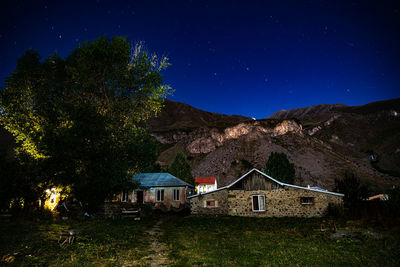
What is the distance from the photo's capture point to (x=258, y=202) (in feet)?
86.9

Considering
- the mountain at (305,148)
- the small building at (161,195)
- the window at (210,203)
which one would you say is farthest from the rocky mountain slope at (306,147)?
the window at (210,203)

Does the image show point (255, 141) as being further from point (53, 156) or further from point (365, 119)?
point (365, 119)

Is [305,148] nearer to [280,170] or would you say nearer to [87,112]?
[280,170]

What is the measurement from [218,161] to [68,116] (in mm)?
102129

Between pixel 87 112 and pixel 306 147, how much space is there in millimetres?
115515

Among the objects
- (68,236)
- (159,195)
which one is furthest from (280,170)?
(68,236)

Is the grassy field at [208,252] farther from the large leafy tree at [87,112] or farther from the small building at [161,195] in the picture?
the small building at [161,195]

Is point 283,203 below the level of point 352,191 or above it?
below

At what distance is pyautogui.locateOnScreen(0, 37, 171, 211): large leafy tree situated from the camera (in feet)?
61.5

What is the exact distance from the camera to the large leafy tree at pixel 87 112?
18.8 metres

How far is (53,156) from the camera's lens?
18.3m

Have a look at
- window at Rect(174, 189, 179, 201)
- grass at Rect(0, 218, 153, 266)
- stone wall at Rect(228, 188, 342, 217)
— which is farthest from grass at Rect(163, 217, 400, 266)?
window at Rect(174, 189, 179, 201)

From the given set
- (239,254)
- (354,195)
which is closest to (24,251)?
(239,254)

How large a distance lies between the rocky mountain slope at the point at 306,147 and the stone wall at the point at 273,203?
197 ft
